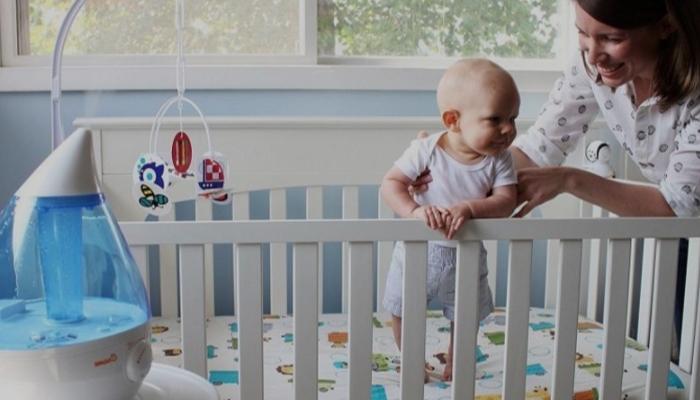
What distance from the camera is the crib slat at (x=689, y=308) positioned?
1372 mm

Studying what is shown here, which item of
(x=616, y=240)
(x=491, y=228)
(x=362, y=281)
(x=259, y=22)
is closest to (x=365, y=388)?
(x=362, y=281)

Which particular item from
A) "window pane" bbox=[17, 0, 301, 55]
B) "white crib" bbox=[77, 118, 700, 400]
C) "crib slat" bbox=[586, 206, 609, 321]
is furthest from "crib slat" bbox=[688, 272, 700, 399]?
"window pane" bbox=[17, 0, 301, 55]

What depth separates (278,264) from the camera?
181 cm

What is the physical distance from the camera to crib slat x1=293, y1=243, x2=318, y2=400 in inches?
42.4

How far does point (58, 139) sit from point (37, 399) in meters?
0.58

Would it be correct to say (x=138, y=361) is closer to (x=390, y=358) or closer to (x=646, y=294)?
(x=390, y=358)

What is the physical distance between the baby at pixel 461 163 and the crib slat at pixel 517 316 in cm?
9

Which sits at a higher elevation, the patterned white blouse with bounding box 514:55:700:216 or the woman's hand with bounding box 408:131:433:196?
the patterned white blouse with bounding box 514:55:700:216

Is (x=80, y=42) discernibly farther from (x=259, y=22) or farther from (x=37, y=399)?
(x=37, y=399)

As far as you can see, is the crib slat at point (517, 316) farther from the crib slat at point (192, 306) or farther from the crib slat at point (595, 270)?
the crib slat at point (595, 270)

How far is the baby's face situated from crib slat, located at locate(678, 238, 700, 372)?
40cm

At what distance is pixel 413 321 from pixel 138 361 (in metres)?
0.53

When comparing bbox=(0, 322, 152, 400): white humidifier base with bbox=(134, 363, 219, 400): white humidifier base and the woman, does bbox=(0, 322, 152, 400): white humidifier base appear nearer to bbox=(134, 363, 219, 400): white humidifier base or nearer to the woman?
bbox=(134, 363, 219, 400): white humidifier base

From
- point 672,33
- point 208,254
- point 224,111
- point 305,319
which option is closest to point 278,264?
point 208,254
